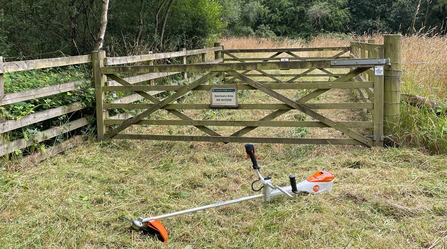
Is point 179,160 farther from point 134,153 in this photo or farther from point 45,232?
point 45,232

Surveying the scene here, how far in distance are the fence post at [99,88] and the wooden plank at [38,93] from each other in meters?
0.31

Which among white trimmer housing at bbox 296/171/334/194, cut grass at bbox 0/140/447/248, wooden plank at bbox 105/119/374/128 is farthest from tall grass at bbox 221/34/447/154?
white trimmer housing at bbox 296/171/334/194

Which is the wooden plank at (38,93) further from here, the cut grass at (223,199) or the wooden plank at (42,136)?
the cut grass at (223,199)

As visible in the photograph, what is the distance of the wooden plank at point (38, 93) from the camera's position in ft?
15.4

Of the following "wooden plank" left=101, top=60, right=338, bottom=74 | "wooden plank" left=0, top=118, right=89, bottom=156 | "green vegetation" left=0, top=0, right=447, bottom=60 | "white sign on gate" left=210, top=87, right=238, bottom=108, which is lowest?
"wooden plank" left=0, top=118, right=89, bottom=156

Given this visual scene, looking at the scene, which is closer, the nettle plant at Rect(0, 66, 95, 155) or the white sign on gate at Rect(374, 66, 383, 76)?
the nettle plant at Rect(0, 66, 95, 155)

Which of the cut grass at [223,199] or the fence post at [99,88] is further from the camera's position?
the fence post at [99,88]

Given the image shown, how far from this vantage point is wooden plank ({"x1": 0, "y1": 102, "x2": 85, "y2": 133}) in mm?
4676

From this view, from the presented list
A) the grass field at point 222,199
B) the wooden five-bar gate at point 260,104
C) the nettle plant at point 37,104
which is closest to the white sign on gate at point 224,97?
the wooden five-bar gate at point 260,104

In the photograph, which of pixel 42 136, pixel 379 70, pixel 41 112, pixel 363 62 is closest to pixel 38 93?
→ pixel 41 112

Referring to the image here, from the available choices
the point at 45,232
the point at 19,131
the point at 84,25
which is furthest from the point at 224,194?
the point at 84,25

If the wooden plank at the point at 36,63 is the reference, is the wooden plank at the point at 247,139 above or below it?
below

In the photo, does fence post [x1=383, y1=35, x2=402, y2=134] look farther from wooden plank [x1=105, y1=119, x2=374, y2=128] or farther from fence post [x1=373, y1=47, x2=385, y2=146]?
wooden plank [x1=105, y1=119, x2=374, y2=128]

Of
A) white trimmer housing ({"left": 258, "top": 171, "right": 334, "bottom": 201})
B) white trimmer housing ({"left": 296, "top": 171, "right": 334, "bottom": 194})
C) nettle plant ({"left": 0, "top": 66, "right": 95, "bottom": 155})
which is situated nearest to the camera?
white trimmer housing ({"left": 258, "top": 171, "right": 334, "bottom": 201})
